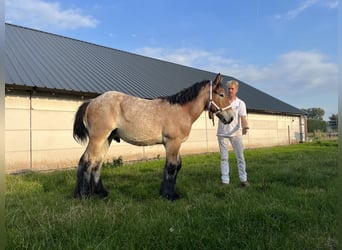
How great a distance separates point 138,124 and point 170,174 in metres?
0.97

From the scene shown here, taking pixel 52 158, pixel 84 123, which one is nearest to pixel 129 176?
pixel 84 123

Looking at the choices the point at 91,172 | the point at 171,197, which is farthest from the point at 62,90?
the point at 171,197

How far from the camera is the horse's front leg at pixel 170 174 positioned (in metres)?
4.82

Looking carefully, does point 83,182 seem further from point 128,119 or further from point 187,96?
point 187,96

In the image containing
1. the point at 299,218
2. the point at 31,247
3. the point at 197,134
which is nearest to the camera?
the point at 31,247

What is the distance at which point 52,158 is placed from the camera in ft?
32.9

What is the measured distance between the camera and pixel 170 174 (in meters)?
4.96

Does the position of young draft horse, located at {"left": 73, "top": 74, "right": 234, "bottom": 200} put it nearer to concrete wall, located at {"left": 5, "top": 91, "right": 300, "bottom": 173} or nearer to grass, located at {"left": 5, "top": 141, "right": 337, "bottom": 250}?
grass, located at {"left": 5, "top": 141, "right": 337, "bottom": 250}

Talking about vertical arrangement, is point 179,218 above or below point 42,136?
below

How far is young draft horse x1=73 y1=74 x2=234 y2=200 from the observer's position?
4965 millimetres

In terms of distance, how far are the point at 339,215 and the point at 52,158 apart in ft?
33.7

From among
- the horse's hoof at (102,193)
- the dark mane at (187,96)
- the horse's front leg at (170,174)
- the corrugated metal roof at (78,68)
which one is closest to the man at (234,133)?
the dark mane at (187,96)

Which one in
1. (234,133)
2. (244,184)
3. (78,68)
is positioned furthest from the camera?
(78,68)

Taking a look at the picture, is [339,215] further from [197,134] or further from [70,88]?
[197,134]
